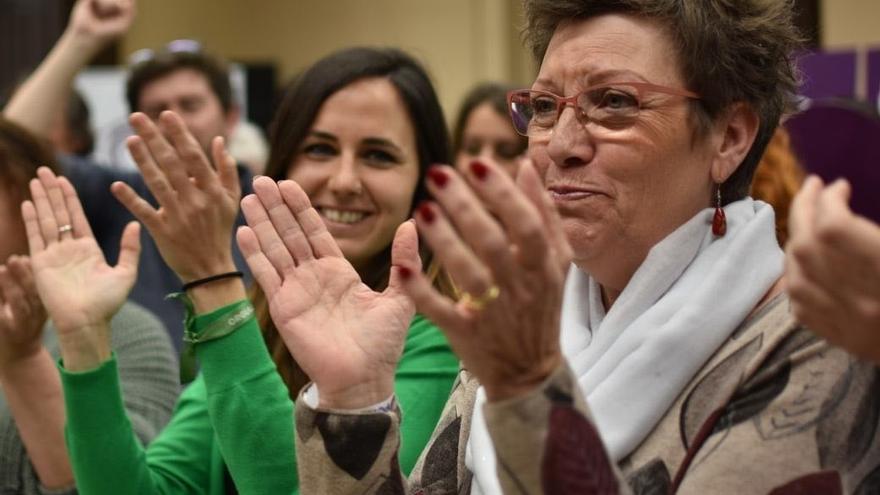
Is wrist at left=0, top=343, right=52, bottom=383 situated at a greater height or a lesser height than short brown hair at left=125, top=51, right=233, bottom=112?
greater

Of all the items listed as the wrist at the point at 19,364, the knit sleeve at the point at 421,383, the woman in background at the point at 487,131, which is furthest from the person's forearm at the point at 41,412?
the woman in background at the point at 487,131

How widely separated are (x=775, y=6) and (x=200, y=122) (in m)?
2.82

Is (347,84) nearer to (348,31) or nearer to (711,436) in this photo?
(711,436)

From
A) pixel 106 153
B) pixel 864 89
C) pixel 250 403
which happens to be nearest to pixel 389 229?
pixel 250 403

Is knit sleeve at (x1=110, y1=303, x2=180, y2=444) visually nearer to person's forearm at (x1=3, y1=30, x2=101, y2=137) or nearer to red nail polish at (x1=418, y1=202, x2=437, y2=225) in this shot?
person's forearm at (x1=3, y1=30, x2=101, y2=137)

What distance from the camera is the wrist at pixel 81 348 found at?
1.93 m

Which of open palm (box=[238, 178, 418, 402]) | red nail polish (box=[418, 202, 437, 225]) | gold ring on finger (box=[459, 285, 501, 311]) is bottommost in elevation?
open palm (box=[238, 178, 418, 402])

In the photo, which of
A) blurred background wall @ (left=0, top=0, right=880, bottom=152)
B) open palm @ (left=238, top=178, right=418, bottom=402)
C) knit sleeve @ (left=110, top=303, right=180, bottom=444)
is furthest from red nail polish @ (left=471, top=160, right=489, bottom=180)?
blurred background wall @ (left=0, top=0, right=880, bottom=152)

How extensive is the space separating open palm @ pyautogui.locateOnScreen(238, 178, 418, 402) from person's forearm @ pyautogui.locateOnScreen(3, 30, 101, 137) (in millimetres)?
1859

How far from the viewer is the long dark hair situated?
228cm

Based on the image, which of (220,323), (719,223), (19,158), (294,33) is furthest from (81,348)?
(294,33)

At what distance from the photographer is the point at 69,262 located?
2.05 meters

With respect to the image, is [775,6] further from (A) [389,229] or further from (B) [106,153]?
(B) [106,153]

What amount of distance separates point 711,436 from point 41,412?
49.4 inches
